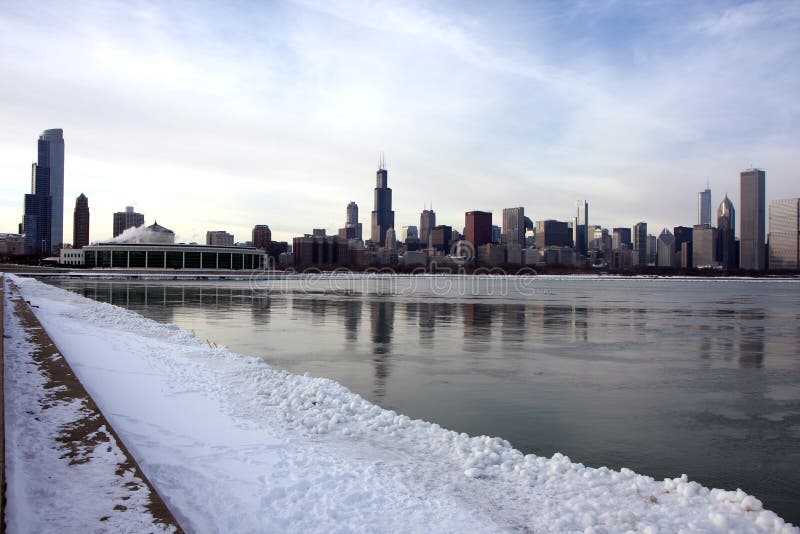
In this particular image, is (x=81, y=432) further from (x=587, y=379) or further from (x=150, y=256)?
(x=150, y=256)

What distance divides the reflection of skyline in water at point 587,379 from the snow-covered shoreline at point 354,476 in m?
1.11

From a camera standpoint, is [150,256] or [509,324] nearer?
[509,324]

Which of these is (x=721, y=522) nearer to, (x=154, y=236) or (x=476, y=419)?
(x=476, y=419)

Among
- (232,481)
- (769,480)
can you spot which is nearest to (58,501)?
(232,481)

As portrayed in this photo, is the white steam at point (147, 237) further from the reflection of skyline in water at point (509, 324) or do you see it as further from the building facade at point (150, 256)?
the reflection of skyline in water at point (509, 324)

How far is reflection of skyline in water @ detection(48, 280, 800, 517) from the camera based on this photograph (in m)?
9.66

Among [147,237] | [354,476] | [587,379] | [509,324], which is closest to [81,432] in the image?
[354,476]

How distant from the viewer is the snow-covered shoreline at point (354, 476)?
6.47 m

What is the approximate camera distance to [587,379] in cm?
1558

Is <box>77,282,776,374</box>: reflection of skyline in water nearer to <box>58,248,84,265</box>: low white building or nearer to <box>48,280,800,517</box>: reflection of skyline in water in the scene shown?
<box>48,280,800,517</box>: reflection of skyline in water

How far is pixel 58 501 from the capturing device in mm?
5820

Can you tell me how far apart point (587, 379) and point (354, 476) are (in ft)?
32.2

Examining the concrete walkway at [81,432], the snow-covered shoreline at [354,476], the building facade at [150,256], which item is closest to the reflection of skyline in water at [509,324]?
the snow-covered shoreline at [354,476]

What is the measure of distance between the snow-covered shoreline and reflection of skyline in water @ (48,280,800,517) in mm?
1111
